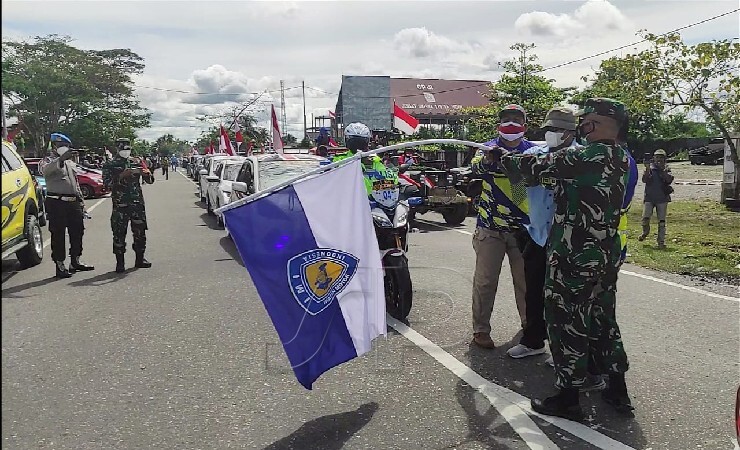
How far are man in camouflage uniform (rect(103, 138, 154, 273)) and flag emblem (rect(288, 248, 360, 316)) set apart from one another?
5640 millimetres

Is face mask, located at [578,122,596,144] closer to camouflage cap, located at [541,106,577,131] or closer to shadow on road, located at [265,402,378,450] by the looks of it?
camouflage cap, located at [541,106,577,131]

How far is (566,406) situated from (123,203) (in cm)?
685

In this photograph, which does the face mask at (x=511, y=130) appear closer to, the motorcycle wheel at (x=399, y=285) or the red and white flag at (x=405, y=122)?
the motorcycle wheel at (x=399, y=285)

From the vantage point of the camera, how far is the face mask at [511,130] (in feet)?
15.1

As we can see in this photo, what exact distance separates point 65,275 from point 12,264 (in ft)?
5.72

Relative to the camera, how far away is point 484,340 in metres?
4.96

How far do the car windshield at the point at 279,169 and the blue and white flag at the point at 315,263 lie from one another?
6548 mm

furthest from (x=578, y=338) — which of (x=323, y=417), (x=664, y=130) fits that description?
(x=664, y=130)

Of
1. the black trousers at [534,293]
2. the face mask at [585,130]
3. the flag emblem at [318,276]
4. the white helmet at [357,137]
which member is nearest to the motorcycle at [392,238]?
the white helmet at [357,137]

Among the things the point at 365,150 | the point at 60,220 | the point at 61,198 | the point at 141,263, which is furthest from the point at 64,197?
the point at 365,150

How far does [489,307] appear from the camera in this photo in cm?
491

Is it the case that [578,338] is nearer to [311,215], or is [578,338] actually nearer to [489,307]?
[489,307]

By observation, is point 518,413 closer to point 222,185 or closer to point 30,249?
point 30,249

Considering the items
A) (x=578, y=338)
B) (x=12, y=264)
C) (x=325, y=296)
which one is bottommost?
(x=12, y=264)
